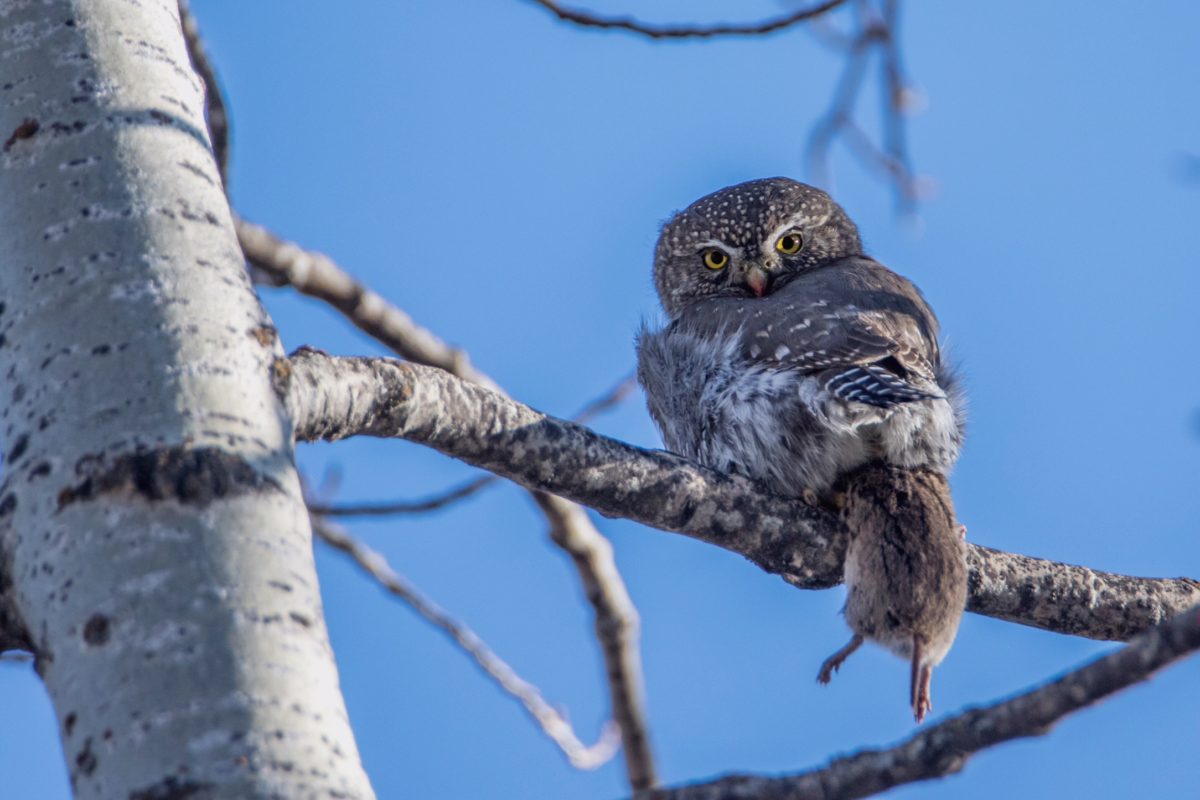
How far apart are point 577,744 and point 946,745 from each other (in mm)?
3852

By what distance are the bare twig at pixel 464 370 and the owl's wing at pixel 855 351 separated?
964 millimetres

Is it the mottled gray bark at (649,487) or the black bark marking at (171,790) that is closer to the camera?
the black bark marking at (171,790)

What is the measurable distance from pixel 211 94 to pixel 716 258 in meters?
2.21

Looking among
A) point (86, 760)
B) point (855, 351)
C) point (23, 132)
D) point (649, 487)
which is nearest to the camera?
point (86, 760)

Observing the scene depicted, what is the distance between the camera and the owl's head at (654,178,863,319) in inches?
215

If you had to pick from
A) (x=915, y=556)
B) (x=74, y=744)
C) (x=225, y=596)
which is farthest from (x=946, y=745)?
(x=915, y=556)

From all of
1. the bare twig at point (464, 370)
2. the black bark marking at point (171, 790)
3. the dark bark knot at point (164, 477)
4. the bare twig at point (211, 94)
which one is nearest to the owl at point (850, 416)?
the bare twig at point (464, 370)

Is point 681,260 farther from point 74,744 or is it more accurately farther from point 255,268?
point 74,744

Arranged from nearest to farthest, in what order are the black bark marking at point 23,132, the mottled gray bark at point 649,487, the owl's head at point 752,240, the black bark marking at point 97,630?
the black bark marking at point 97,630 → the black bark marking at point 23,132 → the mottled gray bark at point 649,487 → the owl's head at point 752,240

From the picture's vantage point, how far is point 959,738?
145 centimetres

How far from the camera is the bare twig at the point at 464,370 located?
4484mm

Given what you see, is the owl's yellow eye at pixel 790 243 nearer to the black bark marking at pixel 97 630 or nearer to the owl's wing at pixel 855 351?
the owl's wing at pixel 855 351

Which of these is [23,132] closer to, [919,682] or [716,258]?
[919,682]

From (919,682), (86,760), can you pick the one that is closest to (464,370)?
(919,682)
